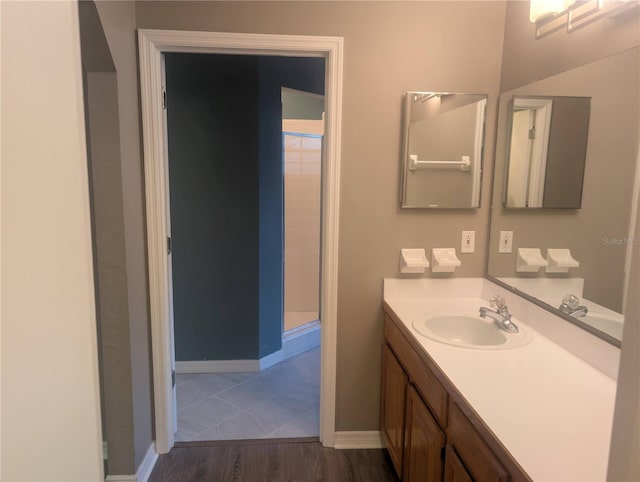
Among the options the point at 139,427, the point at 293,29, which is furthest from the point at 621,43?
the point at 139,427

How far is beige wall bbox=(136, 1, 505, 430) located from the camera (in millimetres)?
1937

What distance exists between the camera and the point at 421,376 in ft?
5.09

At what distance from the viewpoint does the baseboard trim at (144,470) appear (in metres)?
1.88

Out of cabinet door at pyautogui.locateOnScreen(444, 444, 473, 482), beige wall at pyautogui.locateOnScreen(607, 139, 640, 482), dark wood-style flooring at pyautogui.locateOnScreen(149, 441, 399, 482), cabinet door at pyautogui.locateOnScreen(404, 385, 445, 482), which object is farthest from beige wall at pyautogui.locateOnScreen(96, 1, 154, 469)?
beige wall at pyautogui.locateOnScreen(607, 139, 640, 482)

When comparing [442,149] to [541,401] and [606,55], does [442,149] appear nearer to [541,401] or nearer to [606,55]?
[606,55]

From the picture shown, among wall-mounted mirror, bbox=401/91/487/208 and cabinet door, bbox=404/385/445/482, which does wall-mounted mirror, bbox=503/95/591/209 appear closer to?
wall-mounted mirror, bbox=401/91/487/208

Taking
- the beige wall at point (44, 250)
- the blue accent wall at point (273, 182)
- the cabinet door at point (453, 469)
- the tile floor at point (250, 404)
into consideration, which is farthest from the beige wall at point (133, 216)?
the cabinet door at point (453, 469)

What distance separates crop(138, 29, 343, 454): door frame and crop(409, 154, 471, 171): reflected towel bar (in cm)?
37

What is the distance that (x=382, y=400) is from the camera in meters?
2.19

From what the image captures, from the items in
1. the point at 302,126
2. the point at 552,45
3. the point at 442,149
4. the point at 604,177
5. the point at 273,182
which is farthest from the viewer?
the point at 302,126

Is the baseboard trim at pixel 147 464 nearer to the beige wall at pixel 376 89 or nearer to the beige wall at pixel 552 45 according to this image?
the beige wall at pixel 376 89

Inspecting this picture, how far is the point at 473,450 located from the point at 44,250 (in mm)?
1167

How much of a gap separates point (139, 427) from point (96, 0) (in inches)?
70.4

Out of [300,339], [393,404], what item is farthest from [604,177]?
[300,339]
